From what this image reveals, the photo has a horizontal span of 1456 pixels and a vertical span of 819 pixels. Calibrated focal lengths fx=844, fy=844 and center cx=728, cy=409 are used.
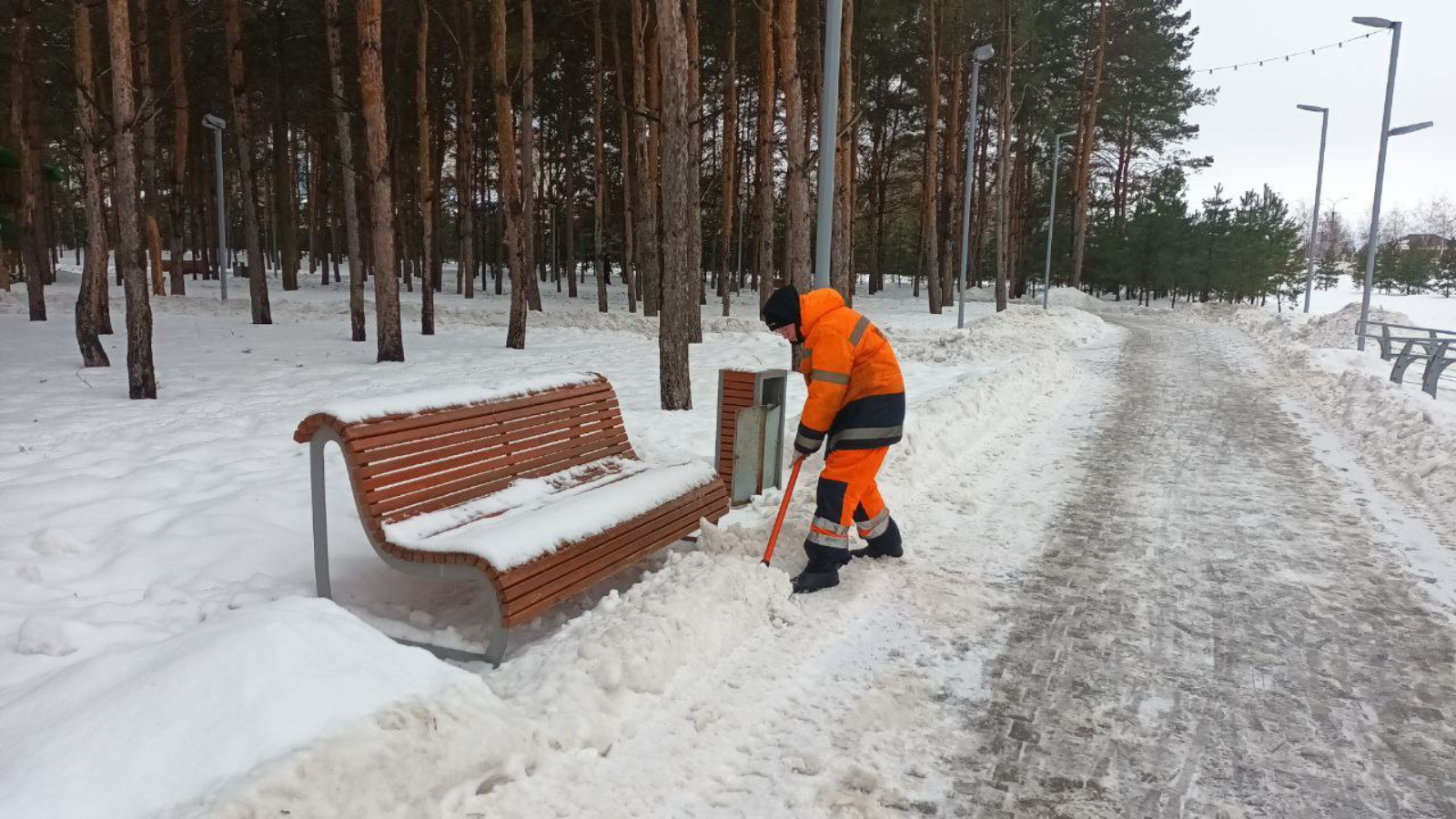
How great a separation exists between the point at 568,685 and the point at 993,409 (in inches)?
293

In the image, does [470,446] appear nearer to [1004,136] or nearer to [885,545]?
[885,545]

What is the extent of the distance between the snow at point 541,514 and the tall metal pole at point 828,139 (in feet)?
13.0

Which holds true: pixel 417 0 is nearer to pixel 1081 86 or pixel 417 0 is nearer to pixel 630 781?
pixel 630 781

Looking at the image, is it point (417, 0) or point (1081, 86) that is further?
point (1081, 86)

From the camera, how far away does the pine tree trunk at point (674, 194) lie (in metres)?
8.21


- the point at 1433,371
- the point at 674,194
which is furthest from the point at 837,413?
the point at 1433,371

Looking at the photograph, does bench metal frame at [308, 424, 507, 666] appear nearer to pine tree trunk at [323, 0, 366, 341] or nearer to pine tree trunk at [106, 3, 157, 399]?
pine tree trunk at [106, 3, 157, 399]

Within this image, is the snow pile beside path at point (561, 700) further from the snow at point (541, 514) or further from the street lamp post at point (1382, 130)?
the street lamp post at point (1382, 130)

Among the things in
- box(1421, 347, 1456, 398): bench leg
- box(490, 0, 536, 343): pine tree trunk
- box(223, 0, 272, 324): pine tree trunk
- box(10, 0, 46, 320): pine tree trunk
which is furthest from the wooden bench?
box(10, 0, 46, 320): pine tree trunk

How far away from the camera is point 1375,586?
470 centimetres

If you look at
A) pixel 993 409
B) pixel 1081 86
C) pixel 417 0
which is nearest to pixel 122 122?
pixel 993 409

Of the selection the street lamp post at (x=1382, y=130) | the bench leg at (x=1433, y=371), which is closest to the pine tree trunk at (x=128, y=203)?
the bench leg at (x=1433, y=371)

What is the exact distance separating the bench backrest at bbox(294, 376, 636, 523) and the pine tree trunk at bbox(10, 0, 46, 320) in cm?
1526

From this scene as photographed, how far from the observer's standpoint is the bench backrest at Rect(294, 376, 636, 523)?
3590mm
